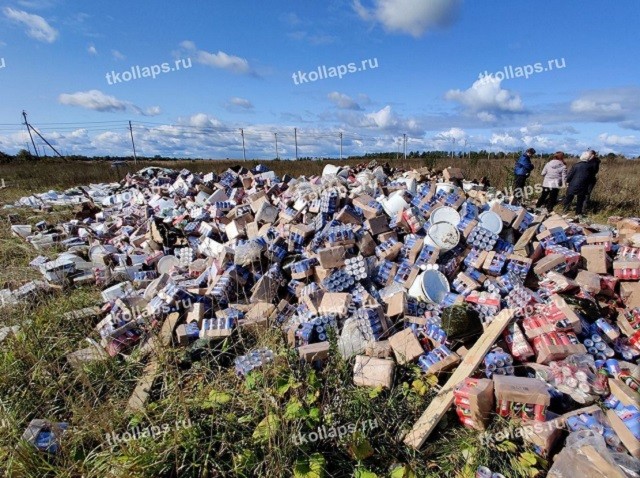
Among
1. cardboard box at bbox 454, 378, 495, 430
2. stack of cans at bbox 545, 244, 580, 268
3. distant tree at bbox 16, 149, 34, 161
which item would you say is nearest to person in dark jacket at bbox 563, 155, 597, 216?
stack of cans at bbox 545, 244, 580, 268

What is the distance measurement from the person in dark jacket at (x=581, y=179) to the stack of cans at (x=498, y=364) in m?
6.83

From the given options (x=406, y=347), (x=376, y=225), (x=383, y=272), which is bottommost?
(x=406, y=347)

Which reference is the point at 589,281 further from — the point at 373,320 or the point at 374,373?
the point at 374,373

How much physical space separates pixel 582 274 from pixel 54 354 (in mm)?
5263

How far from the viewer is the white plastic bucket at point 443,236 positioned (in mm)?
4066

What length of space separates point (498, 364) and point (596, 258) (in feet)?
7.53

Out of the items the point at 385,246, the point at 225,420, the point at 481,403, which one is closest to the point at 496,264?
the point at 385,246

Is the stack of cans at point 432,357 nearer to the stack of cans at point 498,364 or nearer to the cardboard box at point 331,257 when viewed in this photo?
the stack of cans at point 498,364

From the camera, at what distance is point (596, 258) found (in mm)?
3979

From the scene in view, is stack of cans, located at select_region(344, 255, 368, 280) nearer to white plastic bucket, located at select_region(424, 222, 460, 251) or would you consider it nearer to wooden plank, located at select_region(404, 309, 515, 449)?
white plastic bucket, located at select_region(424, 222, 460, 251)

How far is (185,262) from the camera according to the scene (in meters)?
4.99

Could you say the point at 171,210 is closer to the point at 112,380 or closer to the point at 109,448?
the point at 112,380

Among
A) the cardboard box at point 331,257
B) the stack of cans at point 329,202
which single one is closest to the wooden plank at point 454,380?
the cardboard box at point 331,257

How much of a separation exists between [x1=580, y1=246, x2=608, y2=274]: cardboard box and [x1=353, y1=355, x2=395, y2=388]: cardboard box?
116 inches
